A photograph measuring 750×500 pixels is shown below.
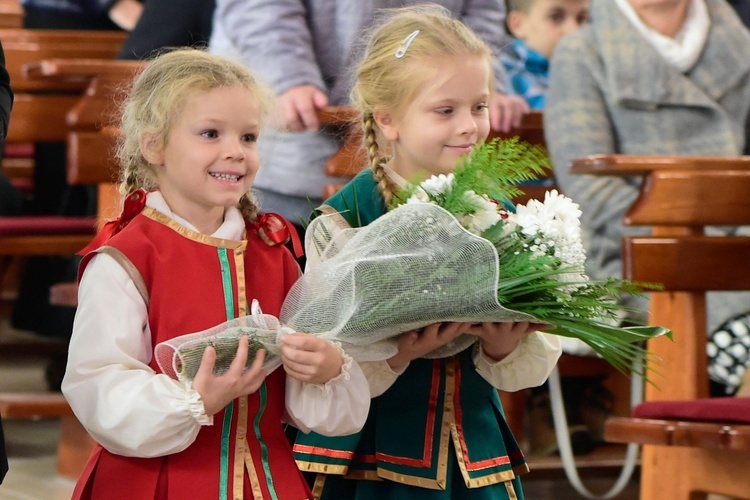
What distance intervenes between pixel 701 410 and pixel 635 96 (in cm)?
144

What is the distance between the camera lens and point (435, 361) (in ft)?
6.94

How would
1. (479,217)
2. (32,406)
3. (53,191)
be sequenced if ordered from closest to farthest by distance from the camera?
(479,217), (32,406), (53,191)

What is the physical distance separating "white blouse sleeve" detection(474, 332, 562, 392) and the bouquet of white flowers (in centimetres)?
16

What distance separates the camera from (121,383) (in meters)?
1.67

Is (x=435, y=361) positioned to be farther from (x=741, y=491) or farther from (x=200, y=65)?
(x=741, y=491)

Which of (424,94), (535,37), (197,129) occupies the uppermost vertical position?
(535,37)

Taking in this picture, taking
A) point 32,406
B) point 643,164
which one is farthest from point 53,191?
point 643,164

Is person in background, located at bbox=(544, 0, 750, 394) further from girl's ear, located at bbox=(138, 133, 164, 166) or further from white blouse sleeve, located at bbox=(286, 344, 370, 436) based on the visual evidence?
girl's ear, located at bbox=(138, 133, 164, 166)

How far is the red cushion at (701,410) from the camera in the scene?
97.7 inches

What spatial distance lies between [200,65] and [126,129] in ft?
0.51

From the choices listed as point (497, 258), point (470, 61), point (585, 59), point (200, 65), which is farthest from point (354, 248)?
point (585, 59)

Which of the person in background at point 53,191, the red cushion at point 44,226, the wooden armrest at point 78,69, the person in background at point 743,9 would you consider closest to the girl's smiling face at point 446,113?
the wooden armrest at point 78,69

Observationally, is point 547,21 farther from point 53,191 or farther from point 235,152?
point 235,152

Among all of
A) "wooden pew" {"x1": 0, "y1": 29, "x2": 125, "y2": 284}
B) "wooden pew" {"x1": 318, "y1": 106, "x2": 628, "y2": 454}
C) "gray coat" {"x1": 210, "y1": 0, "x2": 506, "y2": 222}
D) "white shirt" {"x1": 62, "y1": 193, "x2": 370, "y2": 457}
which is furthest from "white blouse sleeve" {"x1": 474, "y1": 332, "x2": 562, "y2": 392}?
"wooden pew" {"x1": 0, "y1": 29, "x2": 125, "y2": 284}
